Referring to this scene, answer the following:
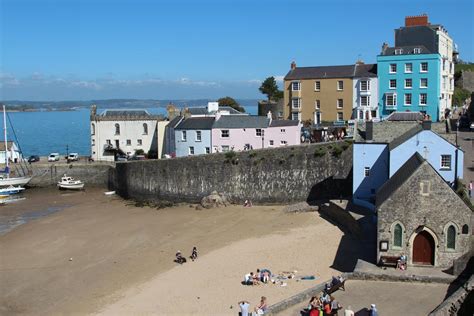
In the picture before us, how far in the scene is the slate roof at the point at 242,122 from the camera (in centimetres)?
4075

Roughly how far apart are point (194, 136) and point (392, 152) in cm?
1916

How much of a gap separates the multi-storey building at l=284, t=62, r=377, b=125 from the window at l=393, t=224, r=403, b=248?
24956mm

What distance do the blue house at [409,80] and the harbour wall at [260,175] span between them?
12.9m

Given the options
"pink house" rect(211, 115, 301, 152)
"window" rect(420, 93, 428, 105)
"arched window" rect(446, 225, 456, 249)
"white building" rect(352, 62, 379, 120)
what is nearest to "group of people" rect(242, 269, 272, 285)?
"arched window" rect(446, 225, 456, 249)

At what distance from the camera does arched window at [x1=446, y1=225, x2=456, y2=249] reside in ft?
64.6

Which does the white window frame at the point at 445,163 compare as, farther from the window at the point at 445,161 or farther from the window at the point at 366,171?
the window at the point at 366,171

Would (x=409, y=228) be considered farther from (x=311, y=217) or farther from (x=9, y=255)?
(x=9, y=255)

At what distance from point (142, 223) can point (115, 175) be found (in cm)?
1183

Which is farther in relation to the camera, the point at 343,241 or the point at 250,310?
the point at 343,241

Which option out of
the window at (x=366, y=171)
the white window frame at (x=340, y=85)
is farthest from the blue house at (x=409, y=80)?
the window at (x=366, y=171)

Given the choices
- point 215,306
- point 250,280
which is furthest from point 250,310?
point 250,280

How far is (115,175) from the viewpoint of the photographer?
43094 mm

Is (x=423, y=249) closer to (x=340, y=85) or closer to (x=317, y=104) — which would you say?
(x=340, y=85)

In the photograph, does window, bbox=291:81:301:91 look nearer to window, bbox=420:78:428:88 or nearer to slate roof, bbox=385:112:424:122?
window, bbox=420:78:428:88
